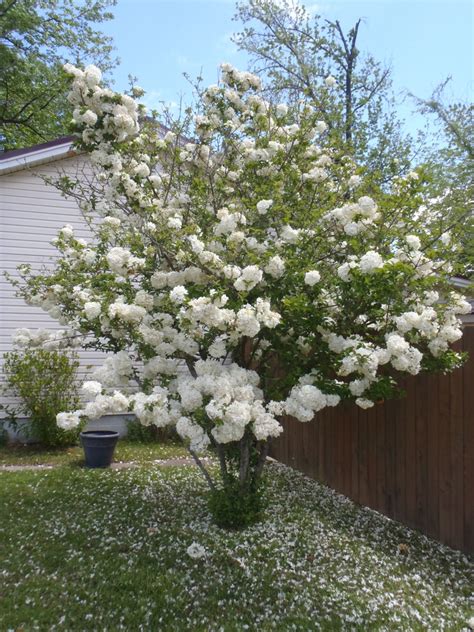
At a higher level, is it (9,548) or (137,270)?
(137,270)

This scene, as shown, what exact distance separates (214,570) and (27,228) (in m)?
5.87

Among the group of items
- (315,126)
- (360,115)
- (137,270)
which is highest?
(360,115)

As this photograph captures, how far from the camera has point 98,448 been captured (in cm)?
614

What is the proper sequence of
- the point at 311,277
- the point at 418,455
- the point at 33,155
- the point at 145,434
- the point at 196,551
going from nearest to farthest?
the point at 311,277, the point at 196,551, the point at 418,455, the point at 33,155, the point at 145,434

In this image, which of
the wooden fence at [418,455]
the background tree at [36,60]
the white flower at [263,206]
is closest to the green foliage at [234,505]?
the wooden fence at [418,455]

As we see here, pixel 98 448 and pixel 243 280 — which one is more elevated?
pixel 243 280

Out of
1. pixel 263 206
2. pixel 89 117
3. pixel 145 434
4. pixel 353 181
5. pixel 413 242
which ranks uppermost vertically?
pixel 89 117

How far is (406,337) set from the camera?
11.9ft

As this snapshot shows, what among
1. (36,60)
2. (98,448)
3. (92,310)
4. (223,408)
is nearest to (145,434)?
(98,448)

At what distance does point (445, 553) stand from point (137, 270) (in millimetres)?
2861

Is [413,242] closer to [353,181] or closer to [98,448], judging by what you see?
[353,181]

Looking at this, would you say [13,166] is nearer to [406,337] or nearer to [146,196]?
[146,196]

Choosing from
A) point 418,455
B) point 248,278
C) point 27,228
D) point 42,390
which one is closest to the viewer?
point 248,278

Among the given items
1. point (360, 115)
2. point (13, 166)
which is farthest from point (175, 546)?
point (360, 115)
